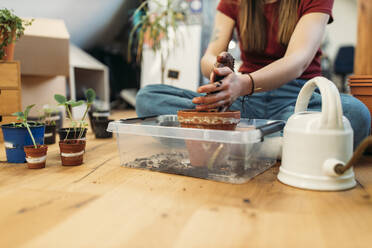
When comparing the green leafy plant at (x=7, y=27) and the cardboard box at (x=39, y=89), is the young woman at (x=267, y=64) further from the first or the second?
the cardboard box at (x=39, y=89)

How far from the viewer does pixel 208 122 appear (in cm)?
84

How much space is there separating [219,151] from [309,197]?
25 centimetres

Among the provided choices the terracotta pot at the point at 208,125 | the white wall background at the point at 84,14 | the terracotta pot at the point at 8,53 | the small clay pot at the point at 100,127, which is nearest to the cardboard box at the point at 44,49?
the white wall background at the point at 84,14

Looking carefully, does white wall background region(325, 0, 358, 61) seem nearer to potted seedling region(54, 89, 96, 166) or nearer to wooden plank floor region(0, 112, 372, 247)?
wooden plank floor region(0, 112, 372, 247)

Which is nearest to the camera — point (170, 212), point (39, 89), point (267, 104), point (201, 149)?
point (170, 212)

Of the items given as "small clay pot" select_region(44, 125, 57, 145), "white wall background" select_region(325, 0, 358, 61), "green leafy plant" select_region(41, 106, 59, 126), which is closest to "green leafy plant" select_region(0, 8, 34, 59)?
"green leafy plant" select_region(41, 106, 59, 126)

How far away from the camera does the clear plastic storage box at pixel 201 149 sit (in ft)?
2.67

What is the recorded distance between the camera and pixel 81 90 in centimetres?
354

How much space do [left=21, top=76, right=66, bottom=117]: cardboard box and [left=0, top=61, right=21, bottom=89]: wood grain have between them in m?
0.66

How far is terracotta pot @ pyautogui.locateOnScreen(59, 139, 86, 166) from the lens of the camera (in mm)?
1015

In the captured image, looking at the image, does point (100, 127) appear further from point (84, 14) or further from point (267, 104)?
point (84, 14)

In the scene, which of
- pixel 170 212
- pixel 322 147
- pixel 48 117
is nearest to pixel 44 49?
pixel 48 117

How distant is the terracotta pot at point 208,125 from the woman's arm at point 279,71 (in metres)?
0.03

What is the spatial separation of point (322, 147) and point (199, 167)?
1.14ft
